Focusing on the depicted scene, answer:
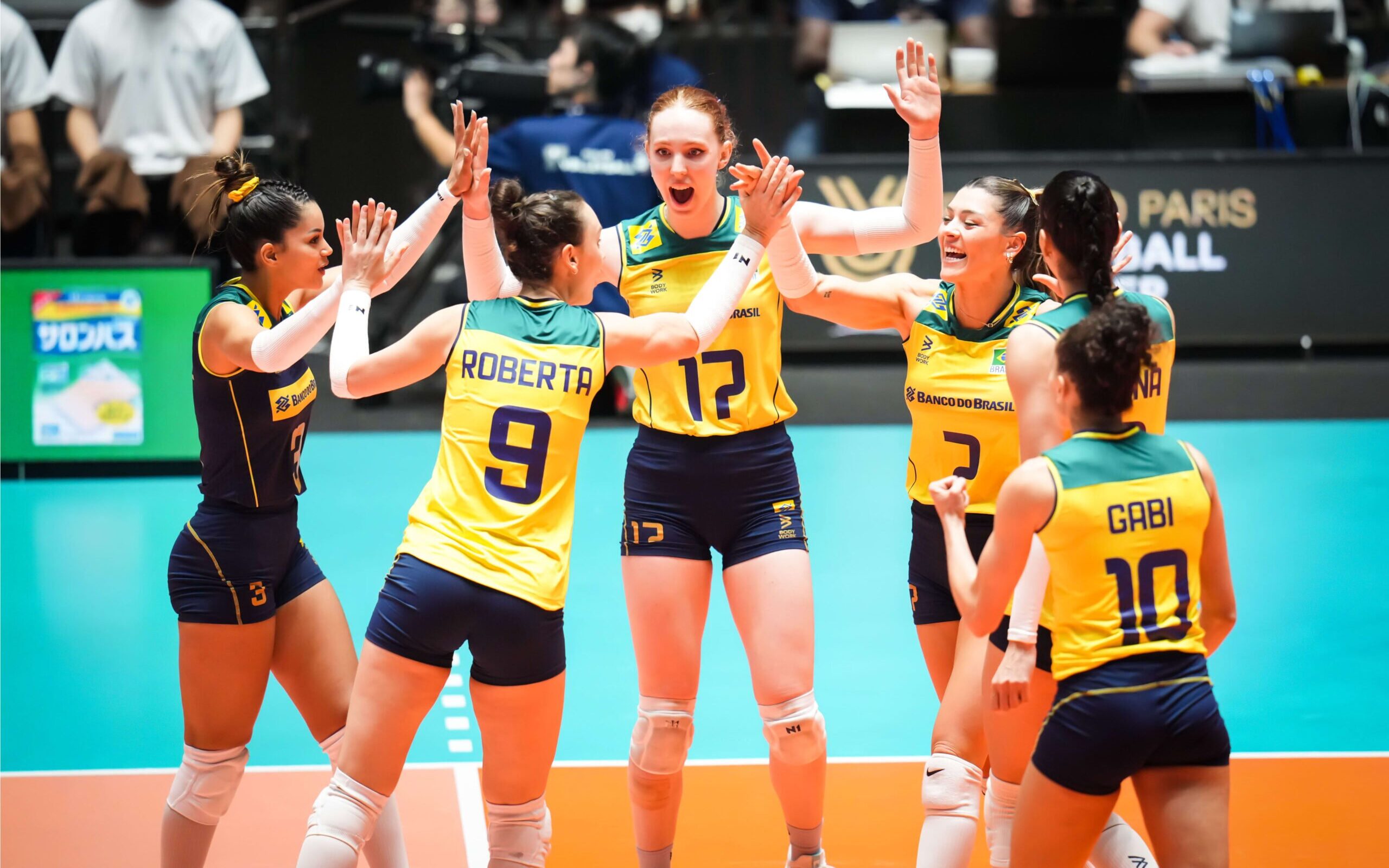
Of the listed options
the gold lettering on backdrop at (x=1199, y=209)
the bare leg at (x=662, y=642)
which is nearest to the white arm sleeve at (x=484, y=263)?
the bare leg at (x=662, y=642)

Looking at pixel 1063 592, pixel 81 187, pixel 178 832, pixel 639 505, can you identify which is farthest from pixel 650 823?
pixel 81 187

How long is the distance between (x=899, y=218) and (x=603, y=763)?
2.20m

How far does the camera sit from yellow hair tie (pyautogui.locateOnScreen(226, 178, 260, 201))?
12.7ft

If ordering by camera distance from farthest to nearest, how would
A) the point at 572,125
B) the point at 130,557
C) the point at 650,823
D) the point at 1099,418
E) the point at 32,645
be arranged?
the point at 572,125 < the point at 130,557 < the point at 32,645 < the point at 650,823 < the point at 1099,418

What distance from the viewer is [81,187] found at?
31.2 feet

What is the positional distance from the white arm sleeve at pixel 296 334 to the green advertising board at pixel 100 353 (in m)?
5.84

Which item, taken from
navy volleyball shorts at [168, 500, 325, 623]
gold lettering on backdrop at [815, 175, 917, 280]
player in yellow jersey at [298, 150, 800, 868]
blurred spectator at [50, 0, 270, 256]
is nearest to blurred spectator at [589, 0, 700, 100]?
gold lettering on backdrop at [815, 175, 917, 280]

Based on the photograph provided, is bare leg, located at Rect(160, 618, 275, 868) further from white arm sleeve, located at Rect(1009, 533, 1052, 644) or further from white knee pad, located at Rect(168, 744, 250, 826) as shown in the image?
white arm sleeve, located at Rect(1009, 533, 1052, 644)

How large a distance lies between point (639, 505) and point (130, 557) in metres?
4.50

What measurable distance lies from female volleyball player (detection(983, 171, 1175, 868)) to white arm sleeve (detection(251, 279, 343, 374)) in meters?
1.56

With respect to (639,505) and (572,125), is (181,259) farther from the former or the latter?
(639,505)

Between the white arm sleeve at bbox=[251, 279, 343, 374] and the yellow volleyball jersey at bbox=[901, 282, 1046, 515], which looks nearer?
the white arm sleeve at bbox=[251, 279, 343, 374]

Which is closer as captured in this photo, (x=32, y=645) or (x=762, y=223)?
(x=762, y=223)

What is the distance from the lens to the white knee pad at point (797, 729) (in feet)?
12.6
